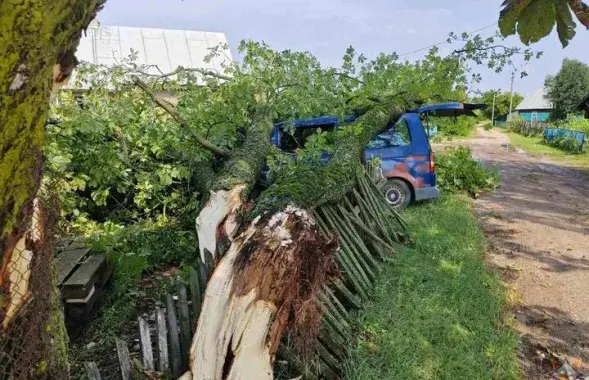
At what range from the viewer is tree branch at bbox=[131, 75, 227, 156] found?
5746 mm

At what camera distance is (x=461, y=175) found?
11461 millimetres

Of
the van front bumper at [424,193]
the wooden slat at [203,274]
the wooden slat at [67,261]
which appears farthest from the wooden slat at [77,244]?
the van front bumper at [424,193]

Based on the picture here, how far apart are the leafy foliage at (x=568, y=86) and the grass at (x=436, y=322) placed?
43519 mm

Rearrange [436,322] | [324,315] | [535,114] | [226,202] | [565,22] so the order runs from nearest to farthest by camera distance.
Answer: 1. [565,22]
2. [324,315]
3. [436,322]
4. [226,202]
5. [535,114]

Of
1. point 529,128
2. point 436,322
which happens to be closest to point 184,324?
point 436,322

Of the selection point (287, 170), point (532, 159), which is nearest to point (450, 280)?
point (287, 170)

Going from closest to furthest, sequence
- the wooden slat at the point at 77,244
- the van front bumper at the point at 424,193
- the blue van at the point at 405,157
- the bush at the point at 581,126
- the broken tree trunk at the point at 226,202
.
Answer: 1. the broken tree trunk at the point at 226,202
2. the wooden slat at the point at 77,244
3. the blue van at the point at 405,157
4. the van front bumper at the point at 424,193
5. the bush at the point at 581,126

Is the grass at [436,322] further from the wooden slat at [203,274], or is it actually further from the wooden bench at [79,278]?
the wooden bench at [79,278]

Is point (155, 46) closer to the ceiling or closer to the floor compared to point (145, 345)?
closer to the ceiling

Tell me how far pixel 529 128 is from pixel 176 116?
3799 cm

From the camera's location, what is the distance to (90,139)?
6090 mm

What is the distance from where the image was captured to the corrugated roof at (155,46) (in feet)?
56.7

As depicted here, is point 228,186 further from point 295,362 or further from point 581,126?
point 581,126

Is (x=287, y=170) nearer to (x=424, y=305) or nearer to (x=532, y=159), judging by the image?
(x=424, y=305)
